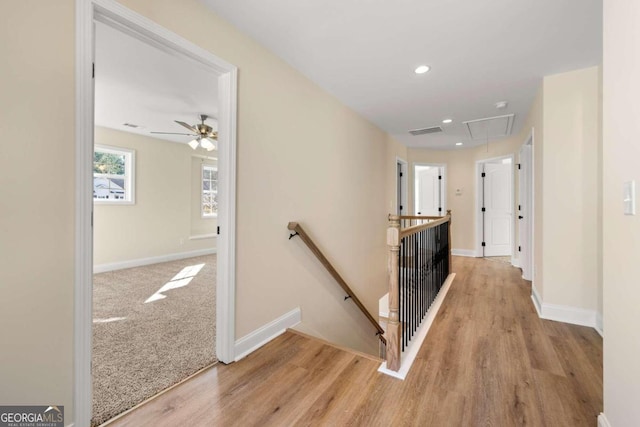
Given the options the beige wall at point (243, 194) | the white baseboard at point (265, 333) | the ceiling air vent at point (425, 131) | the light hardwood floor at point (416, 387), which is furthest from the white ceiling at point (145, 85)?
the ceiling air vent at point (425, 131)

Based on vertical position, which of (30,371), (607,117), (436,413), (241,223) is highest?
(607,117)

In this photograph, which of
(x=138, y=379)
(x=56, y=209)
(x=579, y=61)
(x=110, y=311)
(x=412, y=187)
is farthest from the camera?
(x=412, y=187)

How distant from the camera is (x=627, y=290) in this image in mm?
1043

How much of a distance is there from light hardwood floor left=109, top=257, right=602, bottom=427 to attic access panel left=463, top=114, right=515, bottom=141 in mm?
2883

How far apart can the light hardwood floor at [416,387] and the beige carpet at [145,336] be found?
7.8 inches

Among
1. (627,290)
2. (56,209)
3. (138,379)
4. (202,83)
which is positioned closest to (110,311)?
(138,379)

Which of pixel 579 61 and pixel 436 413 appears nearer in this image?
pixel 436 413

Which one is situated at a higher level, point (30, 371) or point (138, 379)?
point (30, 371)

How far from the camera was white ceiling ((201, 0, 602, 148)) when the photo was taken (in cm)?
176

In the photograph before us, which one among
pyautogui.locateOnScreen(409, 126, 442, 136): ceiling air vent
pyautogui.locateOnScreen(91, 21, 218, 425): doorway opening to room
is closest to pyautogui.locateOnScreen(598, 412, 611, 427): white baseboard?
pyautogui.locateOnScreen(91, 21, 218, 425): doorway opening to room

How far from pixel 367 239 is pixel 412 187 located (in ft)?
8.50

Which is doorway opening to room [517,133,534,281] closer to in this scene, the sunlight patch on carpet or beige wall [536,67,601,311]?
beige wall [536,67,601,311]

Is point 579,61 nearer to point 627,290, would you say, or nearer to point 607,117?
point 607,117

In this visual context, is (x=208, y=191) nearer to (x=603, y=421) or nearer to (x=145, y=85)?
(x=145, y=85)
